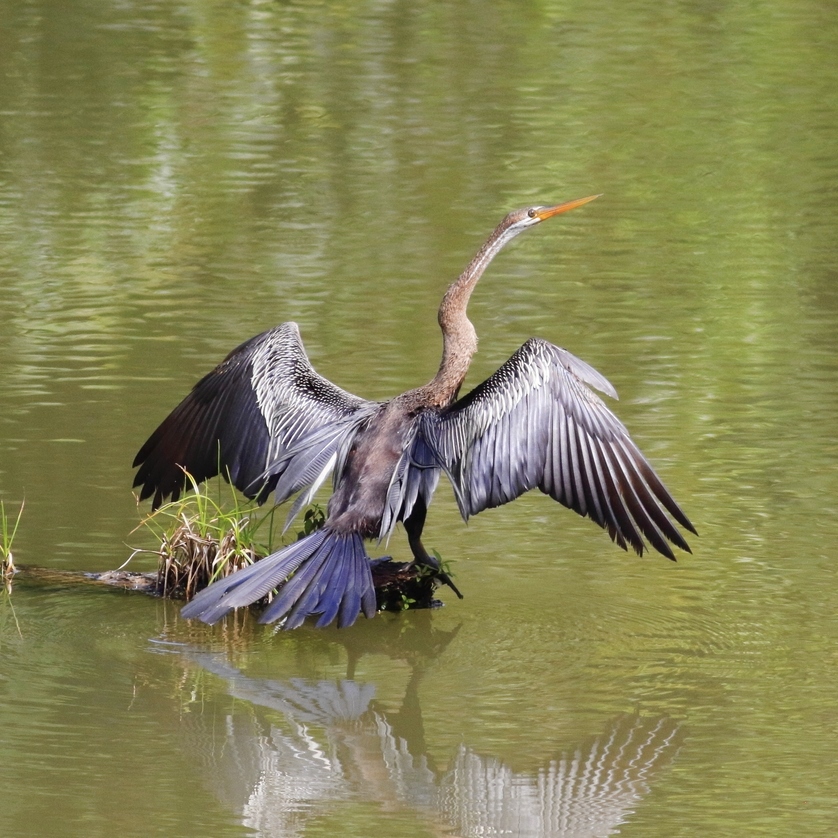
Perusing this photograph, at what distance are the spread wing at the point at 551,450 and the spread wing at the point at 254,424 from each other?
668 mm

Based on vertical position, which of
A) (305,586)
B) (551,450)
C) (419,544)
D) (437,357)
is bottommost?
(437,357)

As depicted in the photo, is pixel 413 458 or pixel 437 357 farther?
Result: pixel 437 357

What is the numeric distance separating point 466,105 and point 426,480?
1057 cm

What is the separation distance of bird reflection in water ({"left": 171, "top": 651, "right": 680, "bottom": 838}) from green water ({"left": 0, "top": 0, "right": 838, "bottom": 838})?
0.02 meters

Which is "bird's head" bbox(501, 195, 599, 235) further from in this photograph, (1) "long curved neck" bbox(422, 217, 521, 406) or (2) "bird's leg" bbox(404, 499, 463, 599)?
(2) "bird's leg" bbox(404, 499, 463, 599)

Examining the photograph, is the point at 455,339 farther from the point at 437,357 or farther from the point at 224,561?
the point at 437,357

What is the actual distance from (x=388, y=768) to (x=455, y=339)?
7.45 feet

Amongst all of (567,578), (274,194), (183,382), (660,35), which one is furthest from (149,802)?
(660,35)

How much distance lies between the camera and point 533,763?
5.45m

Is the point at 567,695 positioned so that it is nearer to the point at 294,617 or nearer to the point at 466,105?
the point at 294,617

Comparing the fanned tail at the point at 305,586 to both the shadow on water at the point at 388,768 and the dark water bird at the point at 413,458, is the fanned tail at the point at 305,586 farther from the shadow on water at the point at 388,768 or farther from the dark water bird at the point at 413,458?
the shadow on water at the point at 388,768

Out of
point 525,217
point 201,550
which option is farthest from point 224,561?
point 525,217

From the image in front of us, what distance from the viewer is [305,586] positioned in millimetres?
6180

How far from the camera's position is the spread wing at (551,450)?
20.9 ft
